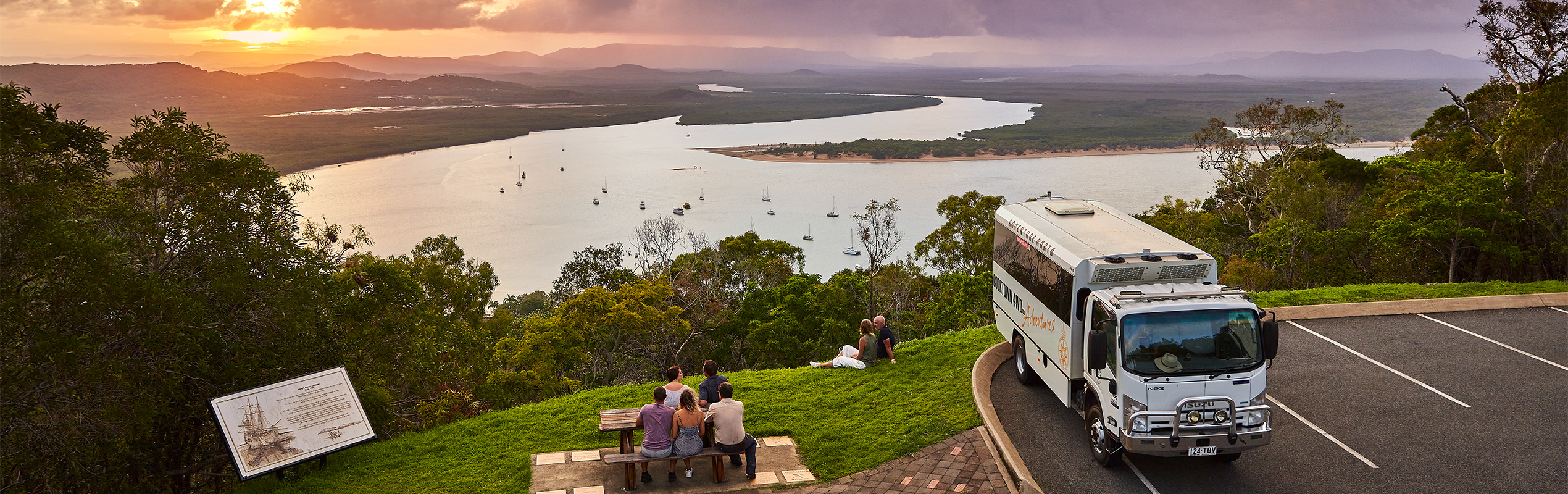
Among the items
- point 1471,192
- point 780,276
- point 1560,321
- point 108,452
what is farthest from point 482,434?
point 780,276

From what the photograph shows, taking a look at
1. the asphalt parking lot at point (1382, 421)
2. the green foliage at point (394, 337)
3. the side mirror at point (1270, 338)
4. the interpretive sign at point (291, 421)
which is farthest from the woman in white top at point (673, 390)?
the side mirror at point (1270, 338)

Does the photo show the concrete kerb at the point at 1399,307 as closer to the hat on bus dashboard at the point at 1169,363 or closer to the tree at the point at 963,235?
the hat on bus dashboard at the point at 1169,363

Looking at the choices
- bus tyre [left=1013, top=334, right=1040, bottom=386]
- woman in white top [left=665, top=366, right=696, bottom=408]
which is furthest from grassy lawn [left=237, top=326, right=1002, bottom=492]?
woman in white top [left=665, top=366, right=696, bottom=408]

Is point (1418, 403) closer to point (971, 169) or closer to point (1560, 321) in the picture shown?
point (1560, 321)

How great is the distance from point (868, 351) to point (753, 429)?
10.6 feet

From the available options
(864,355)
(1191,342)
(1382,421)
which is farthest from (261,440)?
(1382,421)

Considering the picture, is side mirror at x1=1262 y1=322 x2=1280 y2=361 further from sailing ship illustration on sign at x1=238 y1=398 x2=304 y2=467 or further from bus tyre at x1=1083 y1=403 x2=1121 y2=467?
sailing ship illustration on sign at x1=238 y1=398 x2=304 y2=467

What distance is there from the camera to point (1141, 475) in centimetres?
987

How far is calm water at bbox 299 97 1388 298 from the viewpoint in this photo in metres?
91.6

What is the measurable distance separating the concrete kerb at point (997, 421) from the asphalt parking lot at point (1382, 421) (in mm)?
197

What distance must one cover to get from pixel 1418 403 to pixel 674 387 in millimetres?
10031

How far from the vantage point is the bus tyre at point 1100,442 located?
988 centimetres

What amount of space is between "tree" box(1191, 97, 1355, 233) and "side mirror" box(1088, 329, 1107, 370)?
3630cm

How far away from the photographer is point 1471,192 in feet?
75.6
